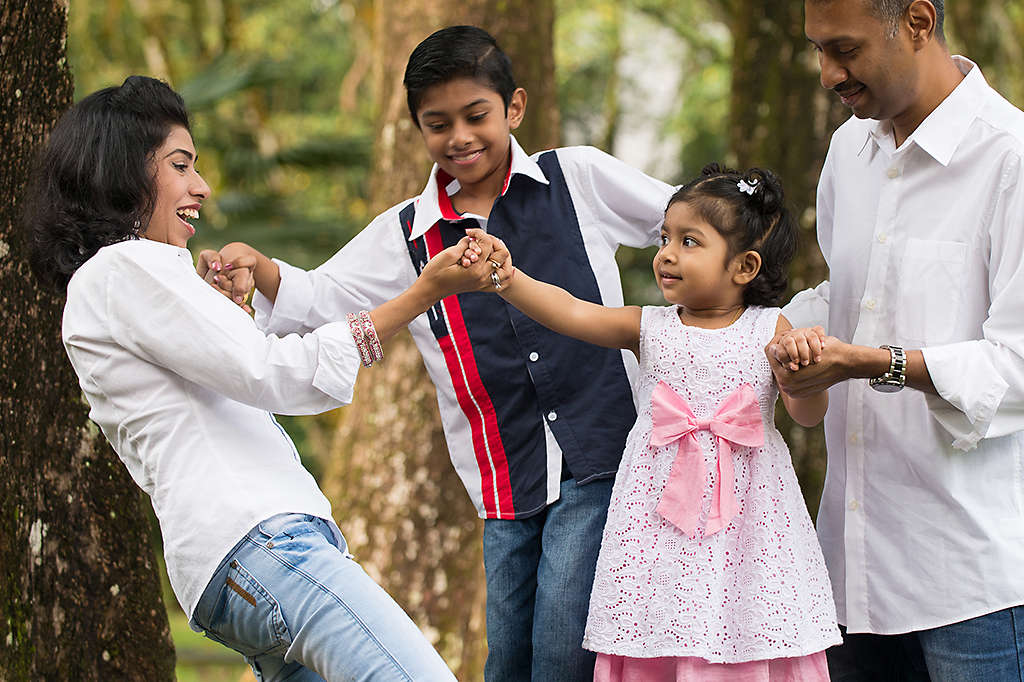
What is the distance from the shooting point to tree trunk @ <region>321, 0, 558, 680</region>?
5.17 meters

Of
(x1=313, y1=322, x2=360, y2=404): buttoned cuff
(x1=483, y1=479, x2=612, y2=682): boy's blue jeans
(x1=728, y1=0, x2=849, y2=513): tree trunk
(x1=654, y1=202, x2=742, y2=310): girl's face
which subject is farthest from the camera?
(x1=728, y1=0, x2=849, y2=513): tree trunk

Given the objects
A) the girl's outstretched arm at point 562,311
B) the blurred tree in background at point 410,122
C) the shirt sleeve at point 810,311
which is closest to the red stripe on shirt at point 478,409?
the girl's outstretched arm at point 562,311

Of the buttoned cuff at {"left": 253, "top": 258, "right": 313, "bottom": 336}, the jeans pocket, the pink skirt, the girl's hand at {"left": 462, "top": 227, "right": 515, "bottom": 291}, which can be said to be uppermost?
the girl's hand at {"left": 462, "top": 227, "right": 515, "bottom": 291}

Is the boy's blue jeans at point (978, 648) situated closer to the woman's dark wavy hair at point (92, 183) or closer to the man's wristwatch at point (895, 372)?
the man's wristwatch at point (895, 372)

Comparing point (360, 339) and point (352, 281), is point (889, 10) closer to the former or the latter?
point (360, 339)

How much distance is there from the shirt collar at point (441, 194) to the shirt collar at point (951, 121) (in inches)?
38.1

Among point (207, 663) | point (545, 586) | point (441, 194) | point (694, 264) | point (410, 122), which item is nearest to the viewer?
point (694, 264)

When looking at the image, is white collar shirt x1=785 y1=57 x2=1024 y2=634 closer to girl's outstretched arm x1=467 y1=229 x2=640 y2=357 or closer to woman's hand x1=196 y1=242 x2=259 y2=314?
girl's outstretched arm x1=467 y1=229 x2=640 y2=357

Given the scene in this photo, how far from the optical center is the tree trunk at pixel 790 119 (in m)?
4.99

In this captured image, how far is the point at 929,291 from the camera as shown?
2.53 metres

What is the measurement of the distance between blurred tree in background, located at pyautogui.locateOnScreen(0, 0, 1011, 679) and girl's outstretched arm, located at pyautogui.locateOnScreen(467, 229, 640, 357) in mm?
1563

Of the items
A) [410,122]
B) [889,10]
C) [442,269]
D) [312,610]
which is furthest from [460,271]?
[410,122]

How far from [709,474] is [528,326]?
2.10ft

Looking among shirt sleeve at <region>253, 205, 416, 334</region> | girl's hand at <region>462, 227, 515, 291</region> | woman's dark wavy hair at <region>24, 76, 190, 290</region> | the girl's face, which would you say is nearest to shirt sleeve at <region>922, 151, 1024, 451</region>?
the girl's face
